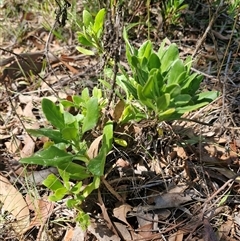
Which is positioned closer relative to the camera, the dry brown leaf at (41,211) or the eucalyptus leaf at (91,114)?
the eucalyptus leaf at (91,114)

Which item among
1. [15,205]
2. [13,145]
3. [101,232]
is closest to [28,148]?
[13,145]

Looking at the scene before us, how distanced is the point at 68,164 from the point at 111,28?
0.52 m

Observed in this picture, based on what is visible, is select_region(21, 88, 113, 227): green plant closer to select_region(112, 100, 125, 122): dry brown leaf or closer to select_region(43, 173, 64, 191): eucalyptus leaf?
select_region(43, 173, 64, 191): eucalyptus leaf

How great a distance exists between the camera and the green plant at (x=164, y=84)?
4.91 ft

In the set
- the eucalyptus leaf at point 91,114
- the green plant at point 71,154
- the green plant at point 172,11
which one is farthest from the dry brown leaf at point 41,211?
the green plant at point 172,11

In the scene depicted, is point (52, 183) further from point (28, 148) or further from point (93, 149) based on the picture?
point (28, 148)

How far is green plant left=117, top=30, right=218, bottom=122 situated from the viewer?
1497 millimetres

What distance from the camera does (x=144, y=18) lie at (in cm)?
244

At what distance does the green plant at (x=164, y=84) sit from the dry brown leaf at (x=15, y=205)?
58 centimetres

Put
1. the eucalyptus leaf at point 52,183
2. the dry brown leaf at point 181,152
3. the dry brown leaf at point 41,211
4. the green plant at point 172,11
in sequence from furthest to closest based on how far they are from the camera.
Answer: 1. the green plant at point 172,11
2. the dry brown leaf at point 181,152
3. the dry brown leaf at point 41,211
4. the eucalyptus leaf at point 52,183

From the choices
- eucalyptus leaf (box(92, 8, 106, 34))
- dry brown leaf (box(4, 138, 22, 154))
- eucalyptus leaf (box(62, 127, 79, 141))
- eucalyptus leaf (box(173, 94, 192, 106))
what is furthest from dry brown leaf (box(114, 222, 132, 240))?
eucalyptus leaf (box(92, 8, 106, 34))

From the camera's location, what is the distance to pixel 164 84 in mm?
1536

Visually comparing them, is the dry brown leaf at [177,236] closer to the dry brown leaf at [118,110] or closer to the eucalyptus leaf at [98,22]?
the dry brown leaf at [118,110]

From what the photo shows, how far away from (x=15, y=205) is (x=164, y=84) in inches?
30.0
